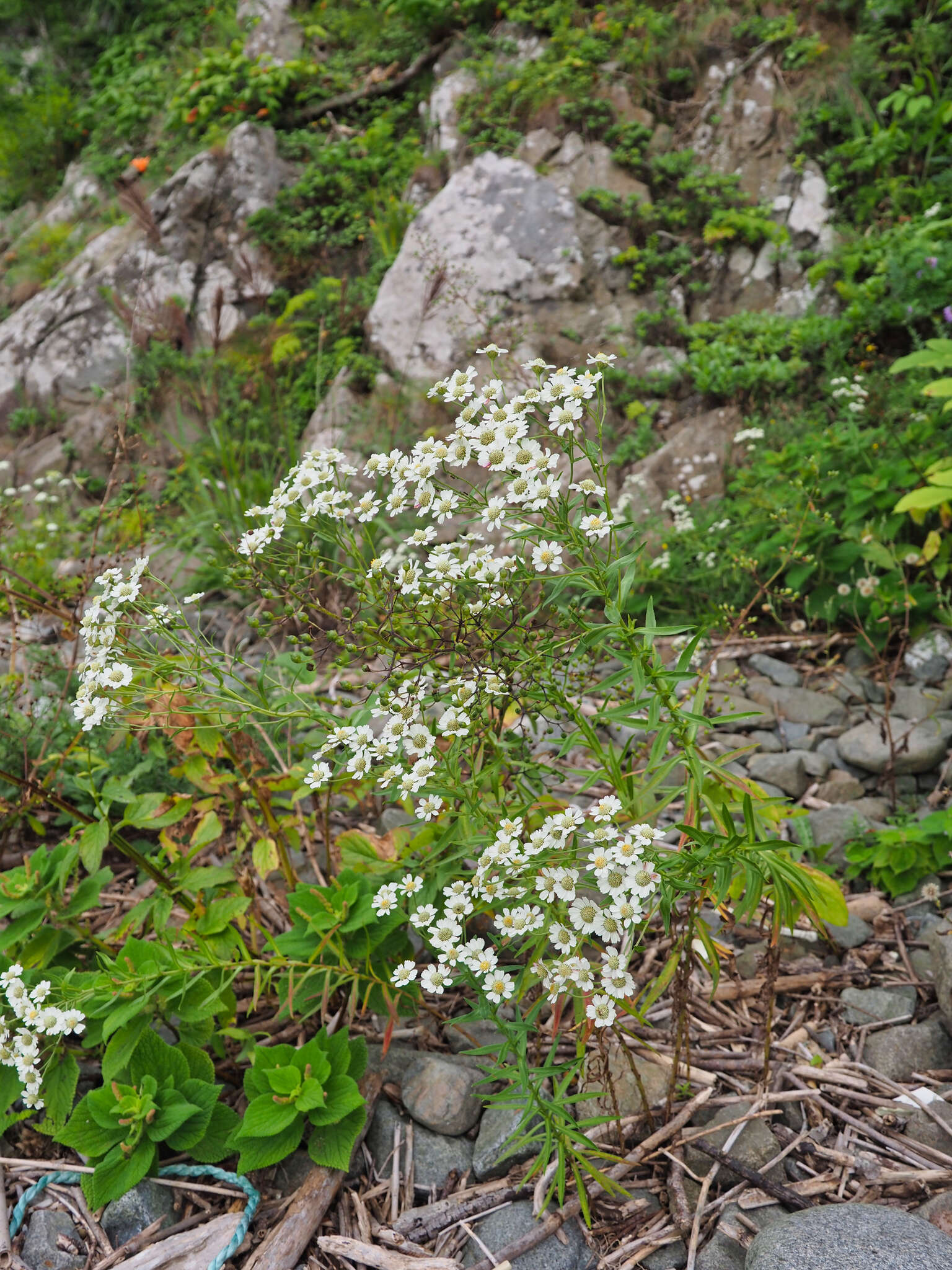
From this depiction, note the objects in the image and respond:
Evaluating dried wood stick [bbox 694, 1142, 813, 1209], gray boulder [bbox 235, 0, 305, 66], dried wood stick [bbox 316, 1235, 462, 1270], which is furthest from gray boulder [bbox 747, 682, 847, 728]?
→ gray boulder [bbox 235, 0, 305, 66]

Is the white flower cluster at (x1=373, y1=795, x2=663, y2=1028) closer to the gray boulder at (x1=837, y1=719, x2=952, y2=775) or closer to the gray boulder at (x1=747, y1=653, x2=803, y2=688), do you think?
the gray boulder at (x1=837, y1=719, x2=952, y2=775)

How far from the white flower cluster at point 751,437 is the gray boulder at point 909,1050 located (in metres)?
2.49

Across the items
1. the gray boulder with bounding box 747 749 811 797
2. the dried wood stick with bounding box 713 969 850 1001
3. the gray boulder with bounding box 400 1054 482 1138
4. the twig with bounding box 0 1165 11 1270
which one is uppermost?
the twig with bounding box 0 1165 11 1270

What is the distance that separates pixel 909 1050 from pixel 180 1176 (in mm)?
1669

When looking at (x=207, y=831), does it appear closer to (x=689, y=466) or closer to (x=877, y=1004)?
(x=877, y=1004)

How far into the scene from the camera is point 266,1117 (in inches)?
66.9

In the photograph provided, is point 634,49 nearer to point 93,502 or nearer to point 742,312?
point 742,312

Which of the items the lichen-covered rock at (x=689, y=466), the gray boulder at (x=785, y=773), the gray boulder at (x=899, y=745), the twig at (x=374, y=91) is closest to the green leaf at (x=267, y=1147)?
the gray boulder at (x=785, y=773)

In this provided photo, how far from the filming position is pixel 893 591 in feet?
10.6

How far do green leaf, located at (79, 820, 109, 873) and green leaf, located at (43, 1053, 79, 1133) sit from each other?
40cm

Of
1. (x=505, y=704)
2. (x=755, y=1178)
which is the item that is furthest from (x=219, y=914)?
(x=755, y=1178)

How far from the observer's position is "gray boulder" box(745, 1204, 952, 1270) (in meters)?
1.38

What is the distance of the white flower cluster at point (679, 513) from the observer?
3781mm

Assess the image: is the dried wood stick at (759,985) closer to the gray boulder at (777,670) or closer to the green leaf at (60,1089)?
the gray boulder at (777,670)
